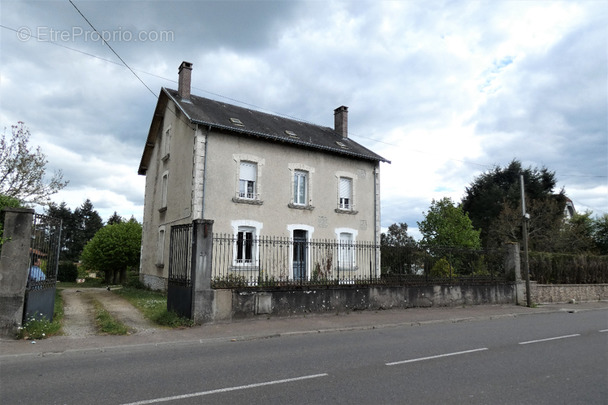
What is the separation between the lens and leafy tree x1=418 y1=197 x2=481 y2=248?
27.5m

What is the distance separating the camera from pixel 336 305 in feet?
40.3

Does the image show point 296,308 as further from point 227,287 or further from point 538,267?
point 538,267

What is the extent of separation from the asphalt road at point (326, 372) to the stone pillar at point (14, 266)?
167cm

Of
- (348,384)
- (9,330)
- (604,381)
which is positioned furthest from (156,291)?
(604,381)

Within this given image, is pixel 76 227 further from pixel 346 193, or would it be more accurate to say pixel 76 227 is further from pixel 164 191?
pixel 346 193

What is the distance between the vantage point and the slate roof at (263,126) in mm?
17969

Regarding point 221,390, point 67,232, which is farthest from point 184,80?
point 67,232

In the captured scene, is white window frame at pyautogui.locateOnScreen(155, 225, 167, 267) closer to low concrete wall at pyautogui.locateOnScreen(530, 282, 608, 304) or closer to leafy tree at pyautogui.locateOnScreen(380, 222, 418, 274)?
leafy tree at pyautogui.locateOnScreen(380, 222, 418, 274)

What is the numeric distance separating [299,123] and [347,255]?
10.9 m

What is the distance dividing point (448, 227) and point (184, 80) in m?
18.9

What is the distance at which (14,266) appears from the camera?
8250 mm

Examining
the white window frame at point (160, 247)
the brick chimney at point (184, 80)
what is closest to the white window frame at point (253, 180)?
the brick chimney at point (184, 80)

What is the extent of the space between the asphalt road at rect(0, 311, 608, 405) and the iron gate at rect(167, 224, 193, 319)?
2178 mm

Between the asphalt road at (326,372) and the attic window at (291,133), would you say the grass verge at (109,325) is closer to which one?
the asphalt road at (326,372)
